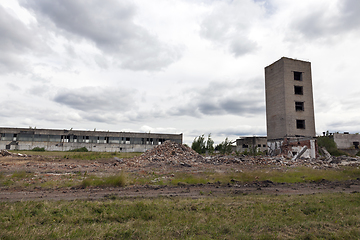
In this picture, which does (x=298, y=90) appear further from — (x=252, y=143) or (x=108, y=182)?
(x=108, y=182)

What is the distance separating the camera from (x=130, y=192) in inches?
419

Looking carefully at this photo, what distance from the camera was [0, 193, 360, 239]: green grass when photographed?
210 inches

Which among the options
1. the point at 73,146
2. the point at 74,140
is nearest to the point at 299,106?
the point at 73,146

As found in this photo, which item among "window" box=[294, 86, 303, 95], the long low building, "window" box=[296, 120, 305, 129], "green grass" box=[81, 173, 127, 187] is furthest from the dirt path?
the long low building

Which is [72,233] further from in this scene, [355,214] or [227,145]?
[227,145]

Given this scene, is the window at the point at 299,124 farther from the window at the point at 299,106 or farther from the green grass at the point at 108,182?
the green grass at the point at 108,182

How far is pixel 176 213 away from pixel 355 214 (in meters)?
5.63

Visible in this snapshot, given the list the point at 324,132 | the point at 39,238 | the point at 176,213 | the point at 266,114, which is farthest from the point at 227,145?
the point at 39,238

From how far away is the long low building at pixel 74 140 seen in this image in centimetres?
4844

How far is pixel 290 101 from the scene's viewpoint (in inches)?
1238

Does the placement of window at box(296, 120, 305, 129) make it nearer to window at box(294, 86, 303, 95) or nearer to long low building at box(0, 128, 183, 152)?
window at box(294, 86, 303, 95)

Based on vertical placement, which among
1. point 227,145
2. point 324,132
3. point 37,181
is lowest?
point 37,181

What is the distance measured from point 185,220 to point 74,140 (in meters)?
50.5

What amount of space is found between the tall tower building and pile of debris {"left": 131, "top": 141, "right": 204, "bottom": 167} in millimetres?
12394
